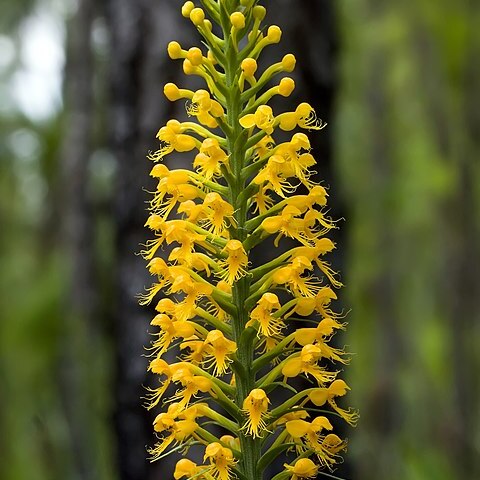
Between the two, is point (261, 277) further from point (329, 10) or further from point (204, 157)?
point (329, 10)

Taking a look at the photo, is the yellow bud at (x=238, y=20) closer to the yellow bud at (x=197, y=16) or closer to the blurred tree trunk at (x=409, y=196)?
the yellow bud at (x=197, y=16)

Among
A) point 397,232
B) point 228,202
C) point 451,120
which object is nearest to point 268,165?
point 228,202

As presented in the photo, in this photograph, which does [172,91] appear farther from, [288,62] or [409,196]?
[409,196]

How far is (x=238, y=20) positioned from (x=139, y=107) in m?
2.43

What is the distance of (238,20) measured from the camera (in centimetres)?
259

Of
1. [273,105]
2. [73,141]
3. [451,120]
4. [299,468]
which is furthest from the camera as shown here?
[451,120]

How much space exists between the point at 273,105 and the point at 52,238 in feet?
37.6

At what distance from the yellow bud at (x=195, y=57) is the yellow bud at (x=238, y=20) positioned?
0.48ft

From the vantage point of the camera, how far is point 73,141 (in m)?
8.24

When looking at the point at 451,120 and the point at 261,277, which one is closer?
the point at 261,277

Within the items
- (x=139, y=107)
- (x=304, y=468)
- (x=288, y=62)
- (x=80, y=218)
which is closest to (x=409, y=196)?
(x=80, y=218)

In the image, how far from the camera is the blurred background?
195 inches

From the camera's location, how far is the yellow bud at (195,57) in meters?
2.66

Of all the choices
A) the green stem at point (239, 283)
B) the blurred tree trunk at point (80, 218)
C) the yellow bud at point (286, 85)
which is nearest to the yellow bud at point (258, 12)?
the green stem at point (239, 283)
